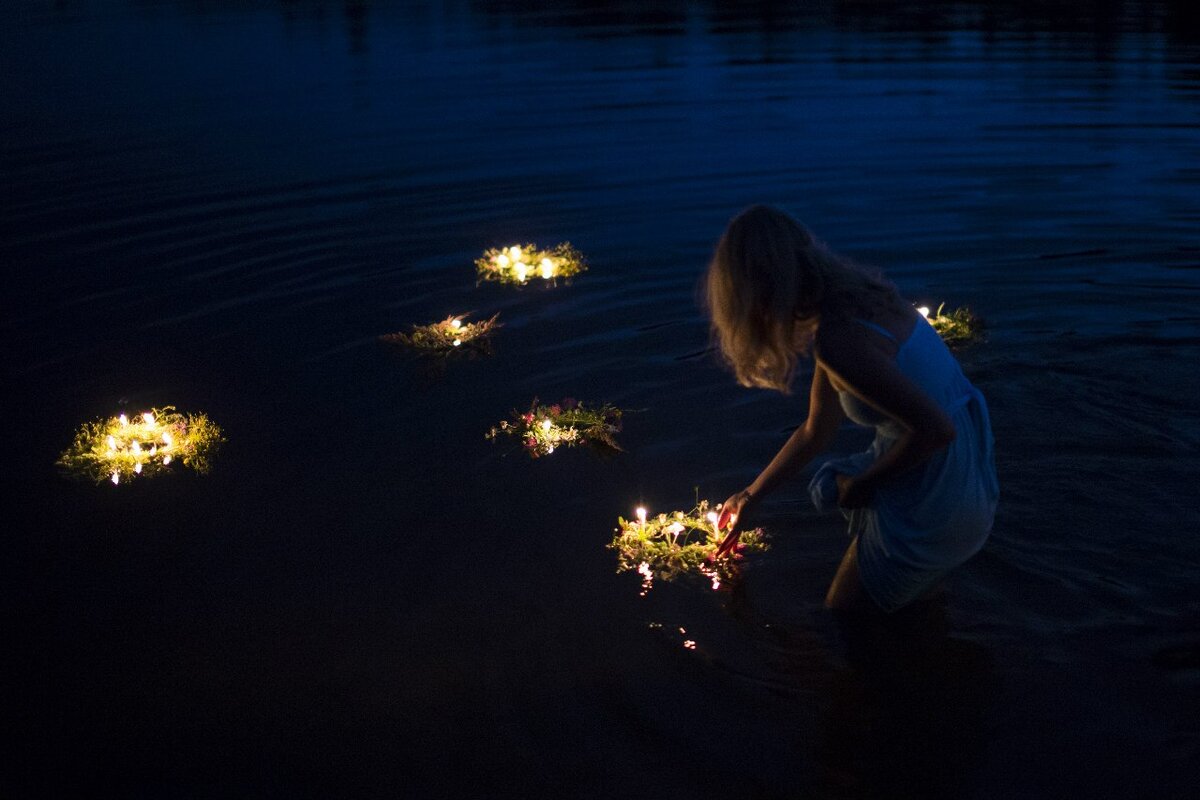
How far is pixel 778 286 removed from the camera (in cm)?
498

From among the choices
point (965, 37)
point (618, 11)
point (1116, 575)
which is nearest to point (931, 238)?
point (1116, 575)

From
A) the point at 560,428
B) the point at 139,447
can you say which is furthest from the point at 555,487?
the point at 139,447

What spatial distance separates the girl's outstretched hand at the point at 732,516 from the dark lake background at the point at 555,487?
51cm

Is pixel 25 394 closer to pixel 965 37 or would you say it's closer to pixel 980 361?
pixel 980 361

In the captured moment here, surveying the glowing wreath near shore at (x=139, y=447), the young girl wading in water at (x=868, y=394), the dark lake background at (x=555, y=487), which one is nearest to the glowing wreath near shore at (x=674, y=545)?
the dark lake background at (x=555, y=487)

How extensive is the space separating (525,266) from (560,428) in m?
4.83

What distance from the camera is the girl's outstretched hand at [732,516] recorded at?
6.30 metres

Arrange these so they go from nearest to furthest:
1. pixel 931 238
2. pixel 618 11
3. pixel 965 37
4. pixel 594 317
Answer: pixel 594 317 < pixel 931 238 < pixel 965 37 < pixel 618 11

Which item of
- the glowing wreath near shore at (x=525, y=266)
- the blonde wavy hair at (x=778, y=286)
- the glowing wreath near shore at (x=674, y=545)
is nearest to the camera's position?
the blonde wavy hair at (x=778, y=286)

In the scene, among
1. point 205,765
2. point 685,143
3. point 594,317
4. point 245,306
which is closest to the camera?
point 205,765

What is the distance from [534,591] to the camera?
7.32 meters

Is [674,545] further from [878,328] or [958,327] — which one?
[958,327]

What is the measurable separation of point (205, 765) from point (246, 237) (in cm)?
1186

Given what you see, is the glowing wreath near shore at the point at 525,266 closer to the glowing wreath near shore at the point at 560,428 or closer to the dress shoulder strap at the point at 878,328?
the glowing wreath near shore at the point at 560,428
